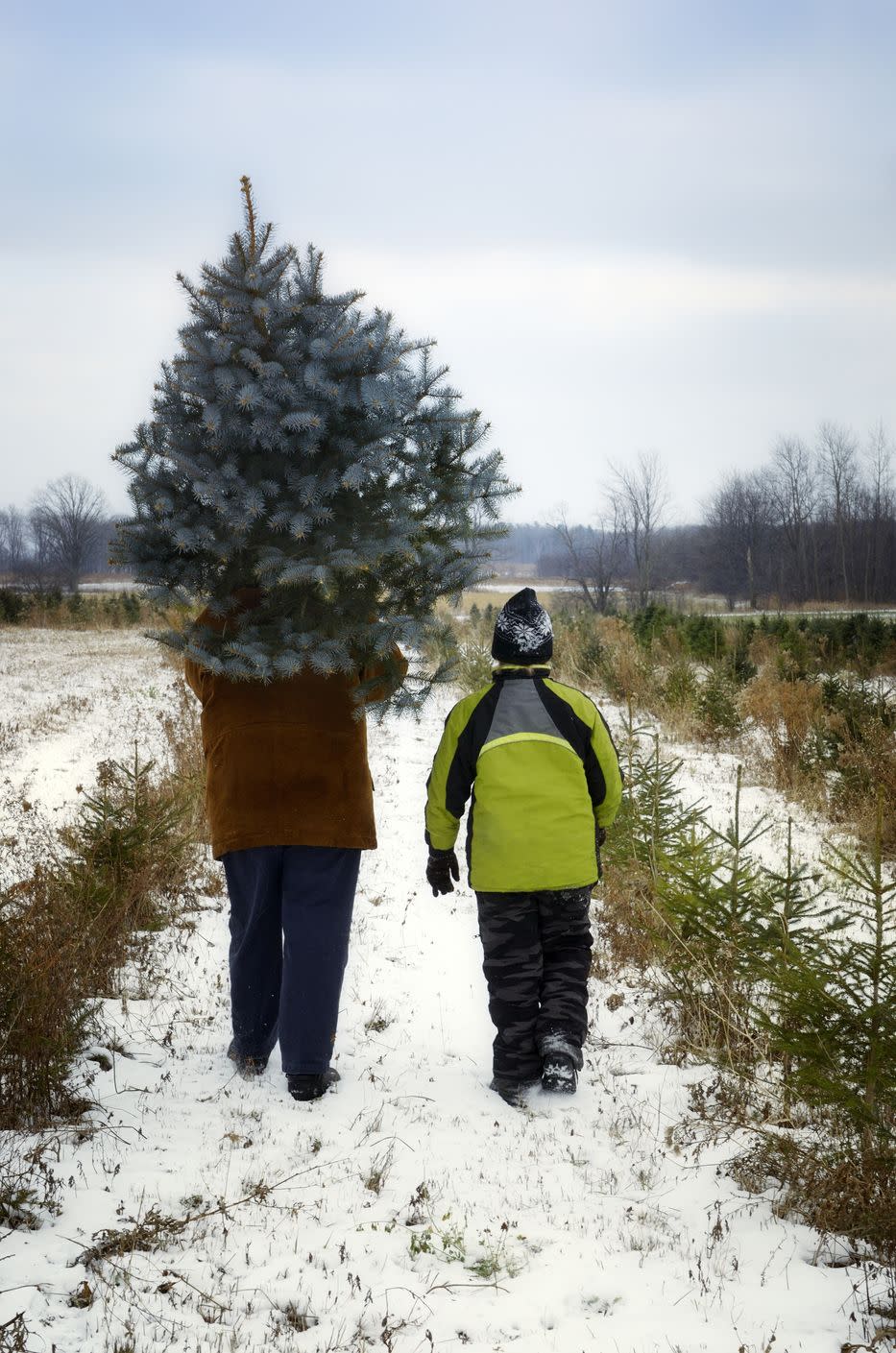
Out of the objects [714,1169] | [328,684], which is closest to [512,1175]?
[714,1169]

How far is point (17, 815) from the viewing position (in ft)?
28.6

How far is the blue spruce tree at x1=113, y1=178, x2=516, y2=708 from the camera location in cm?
355

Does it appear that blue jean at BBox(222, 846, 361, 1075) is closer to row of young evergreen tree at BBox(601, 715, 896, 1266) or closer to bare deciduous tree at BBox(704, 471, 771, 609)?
row of young evergreen tree at BBox(601, 715, 896, 1266)

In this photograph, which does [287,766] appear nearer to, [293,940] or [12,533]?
[293,940]

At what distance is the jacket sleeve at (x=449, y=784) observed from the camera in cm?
416

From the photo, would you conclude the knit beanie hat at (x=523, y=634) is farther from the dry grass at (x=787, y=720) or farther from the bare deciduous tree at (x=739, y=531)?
the bare deciduous tree at (x=739, y=531)

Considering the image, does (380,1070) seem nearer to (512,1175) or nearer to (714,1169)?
(512,1175)

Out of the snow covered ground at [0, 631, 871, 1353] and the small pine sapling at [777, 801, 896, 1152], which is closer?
the snow covered ground at [0, 631, 871, 1353]

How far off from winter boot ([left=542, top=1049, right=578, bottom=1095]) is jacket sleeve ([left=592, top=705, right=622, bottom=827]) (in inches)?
38.0

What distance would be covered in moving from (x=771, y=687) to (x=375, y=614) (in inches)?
384

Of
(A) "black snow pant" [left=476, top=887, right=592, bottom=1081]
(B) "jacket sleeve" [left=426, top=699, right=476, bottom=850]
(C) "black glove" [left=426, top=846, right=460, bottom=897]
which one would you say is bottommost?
(A) "black snow pant" [left=476, top=887, right=592, bottom=1081]

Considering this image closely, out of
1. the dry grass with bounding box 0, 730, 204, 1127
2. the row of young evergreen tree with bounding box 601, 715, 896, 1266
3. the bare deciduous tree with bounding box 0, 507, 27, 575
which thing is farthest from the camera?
the bare deciduous tree with bounding box 0, 507, 27, 575

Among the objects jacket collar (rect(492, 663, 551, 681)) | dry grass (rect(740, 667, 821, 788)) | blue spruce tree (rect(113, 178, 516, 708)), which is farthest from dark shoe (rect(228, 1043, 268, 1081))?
dry grass (rect(740, 667, 821, 788))

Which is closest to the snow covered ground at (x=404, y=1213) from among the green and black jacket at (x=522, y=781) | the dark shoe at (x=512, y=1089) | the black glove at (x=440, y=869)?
the dark shoe at (x=512, y=1089)
